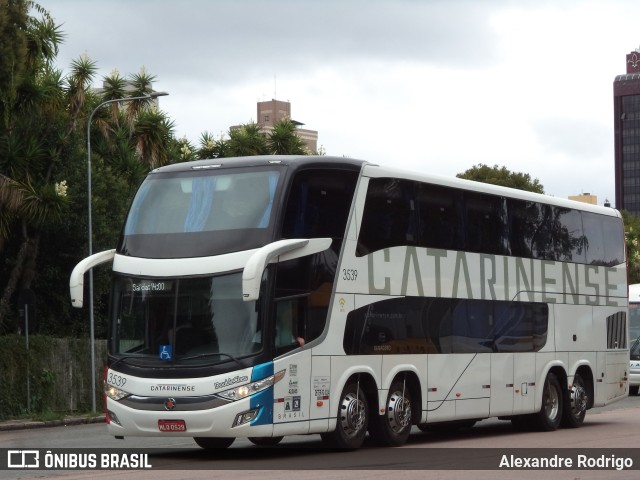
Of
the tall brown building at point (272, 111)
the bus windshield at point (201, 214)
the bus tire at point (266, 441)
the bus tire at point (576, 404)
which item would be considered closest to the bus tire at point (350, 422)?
the bus tire at point (266, 441)

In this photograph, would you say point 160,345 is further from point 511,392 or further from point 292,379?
point 511,392

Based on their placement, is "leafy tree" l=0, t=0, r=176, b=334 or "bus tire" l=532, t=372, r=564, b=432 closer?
"bus tire" l=532, t=372, r=564, b=432

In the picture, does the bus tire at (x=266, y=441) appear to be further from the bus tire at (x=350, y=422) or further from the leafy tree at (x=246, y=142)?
the leafy tree at (x=246, y=142)

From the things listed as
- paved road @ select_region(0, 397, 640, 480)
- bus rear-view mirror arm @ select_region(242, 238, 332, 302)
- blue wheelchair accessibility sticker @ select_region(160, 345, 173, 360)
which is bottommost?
paved road @ select_region(0, 397, 640, 480)

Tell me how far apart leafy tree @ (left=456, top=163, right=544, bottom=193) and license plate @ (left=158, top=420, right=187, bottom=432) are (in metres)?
62.3

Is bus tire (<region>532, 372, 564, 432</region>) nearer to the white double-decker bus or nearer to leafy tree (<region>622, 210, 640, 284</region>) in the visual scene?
the white double-decker bus

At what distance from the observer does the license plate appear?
Answer: 54.5 ft

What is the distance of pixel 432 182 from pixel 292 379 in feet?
15.1

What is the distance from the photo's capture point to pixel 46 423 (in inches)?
1204

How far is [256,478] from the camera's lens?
560 inches

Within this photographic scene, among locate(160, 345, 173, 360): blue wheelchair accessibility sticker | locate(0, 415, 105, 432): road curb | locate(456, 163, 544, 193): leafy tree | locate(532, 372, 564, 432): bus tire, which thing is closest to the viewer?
locate(160, 345, 173, 360): blue wheelchair accessibility sticker

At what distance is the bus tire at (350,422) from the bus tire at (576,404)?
272 inches

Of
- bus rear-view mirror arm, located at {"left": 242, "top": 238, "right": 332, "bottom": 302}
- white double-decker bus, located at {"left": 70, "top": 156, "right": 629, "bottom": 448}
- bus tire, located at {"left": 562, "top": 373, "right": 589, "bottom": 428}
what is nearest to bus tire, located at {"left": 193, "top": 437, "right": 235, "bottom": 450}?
white double-decker bus, located at {"left": 70, "top": 156, "right": 629, "bottom": 448}

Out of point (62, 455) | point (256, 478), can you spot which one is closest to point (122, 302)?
point (62, 455)
